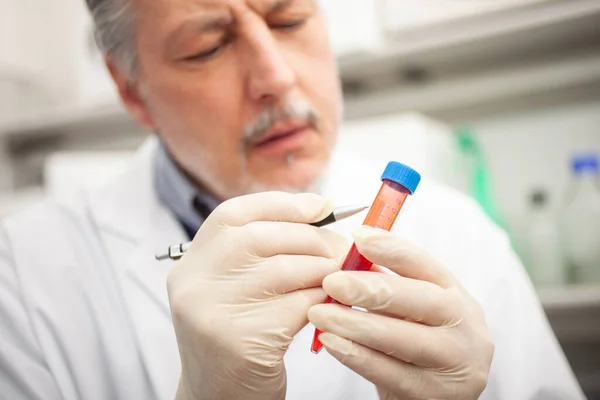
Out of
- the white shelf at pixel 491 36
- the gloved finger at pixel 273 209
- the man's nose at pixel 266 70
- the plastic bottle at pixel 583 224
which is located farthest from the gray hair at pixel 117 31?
the plastic bottle at pixel 583 224

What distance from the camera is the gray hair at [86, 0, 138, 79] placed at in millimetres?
936

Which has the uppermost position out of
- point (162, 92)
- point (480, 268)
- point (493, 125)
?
point (162, 92)

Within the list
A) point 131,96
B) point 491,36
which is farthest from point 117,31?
point 491,36

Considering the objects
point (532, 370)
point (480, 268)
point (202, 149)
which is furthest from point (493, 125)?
point (202, 149)

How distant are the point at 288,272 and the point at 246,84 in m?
0.41

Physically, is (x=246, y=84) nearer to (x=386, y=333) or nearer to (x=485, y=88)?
(x=386, y=333)

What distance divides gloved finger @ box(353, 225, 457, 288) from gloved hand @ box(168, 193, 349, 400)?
7 centimetres

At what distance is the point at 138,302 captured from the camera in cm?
92

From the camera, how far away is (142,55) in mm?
955

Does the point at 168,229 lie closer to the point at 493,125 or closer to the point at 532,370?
the point at 532,370

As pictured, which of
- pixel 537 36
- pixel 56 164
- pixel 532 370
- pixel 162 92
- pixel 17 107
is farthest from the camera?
pixel 17 107

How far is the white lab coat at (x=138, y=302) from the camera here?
83cm

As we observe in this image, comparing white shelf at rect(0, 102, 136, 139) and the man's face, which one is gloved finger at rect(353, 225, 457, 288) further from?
white shelf at rect(0, 102, 136, 139)

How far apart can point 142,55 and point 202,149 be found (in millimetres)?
221
